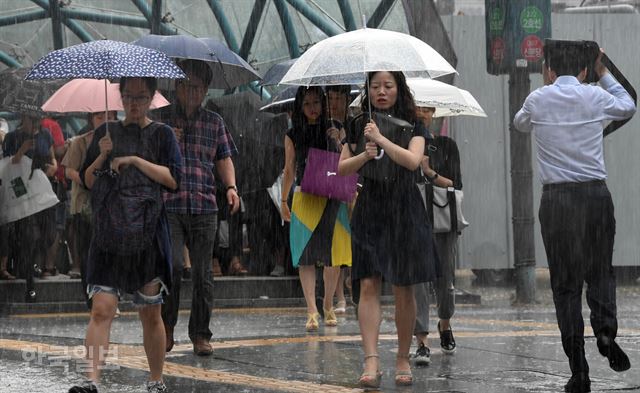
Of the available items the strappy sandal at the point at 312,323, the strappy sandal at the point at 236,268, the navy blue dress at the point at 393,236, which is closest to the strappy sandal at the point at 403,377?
the navy blue dress at the point at 393,236

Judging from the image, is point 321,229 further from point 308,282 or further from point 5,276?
point 5,276

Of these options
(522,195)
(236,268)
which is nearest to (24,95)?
(236,268)

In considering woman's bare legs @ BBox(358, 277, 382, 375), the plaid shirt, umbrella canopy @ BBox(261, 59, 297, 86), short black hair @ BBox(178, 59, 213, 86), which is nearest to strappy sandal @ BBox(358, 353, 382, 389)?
woman's bare legs @ BBox(358, 277, 382, 375)

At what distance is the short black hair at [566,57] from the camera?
24.3ft

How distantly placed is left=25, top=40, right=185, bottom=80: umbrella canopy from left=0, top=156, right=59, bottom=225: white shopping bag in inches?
247

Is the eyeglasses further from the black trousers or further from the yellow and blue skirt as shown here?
the yellow and blue skirt

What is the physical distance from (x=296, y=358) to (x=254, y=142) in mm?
6670

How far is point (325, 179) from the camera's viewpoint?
404 inches

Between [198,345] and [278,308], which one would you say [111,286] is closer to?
[198,345]

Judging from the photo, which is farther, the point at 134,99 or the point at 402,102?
the point at 402,102

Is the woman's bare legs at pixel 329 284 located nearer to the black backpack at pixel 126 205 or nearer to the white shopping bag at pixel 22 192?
the white shopping bag at pixel 22 192

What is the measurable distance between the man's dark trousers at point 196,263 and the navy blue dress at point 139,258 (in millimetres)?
1902

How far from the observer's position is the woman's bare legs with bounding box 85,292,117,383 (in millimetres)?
6516

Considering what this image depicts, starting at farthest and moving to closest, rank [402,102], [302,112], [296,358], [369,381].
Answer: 1. [302,112]
2. [296,358]
3. [402,102]
4. [369,381]
